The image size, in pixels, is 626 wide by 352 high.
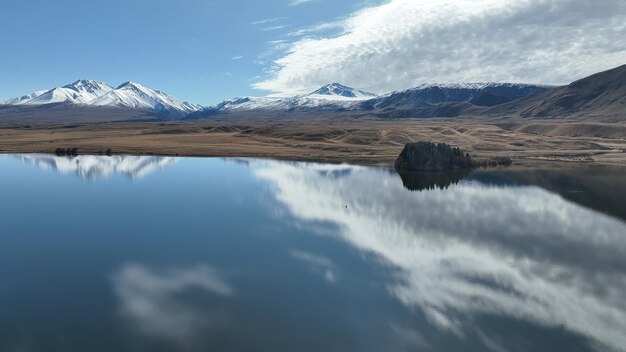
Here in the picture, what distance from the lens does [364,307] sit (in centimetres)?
3388

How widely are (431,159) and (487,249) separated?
6478 centimetres

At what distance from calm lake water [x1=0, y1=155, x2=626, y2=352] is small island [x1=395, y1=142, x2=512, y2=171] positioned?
94.6 ft

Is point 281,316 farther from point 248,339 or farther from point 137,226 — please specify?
point 137,226

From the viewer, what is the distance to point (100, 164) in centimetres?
11944

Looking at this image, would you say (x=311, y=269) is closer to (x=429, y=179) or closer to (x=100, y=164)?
(x=429, y=179)

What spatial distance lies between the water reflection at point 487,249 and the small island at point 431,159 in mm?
24309

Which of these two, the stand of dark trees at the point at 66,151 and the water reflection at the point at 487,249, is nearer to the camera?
the water reflection at the point at 487,249

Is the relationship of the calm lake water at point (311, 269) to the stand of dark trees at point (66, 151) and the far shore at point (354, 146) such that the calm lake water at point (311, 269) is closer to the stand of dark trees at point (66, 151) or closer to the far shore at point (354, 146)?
the far shore at point (354, 146)

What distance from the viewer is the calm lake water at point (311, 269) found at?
29547 mm

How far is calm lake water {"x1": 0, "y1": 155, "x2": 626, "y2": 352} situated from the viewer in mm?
29547

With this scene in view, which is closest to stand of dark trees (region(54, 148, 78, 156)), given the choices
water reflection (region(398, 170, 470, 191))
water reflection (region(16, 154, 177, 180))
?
water reflection (region(16, 154, 177, 180))

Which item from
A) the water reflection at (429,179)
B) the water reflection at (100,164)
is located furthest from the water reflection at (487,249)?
the water reflection at (100,164)

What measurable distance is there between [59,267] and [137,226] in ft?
49.4

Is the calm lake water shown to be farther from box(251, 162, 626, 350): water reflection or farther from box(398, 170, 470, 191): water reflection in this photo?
box(398, 170, 470, 191): water reflection
